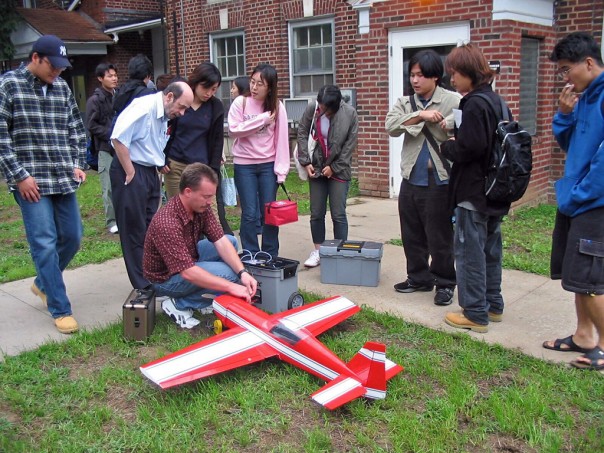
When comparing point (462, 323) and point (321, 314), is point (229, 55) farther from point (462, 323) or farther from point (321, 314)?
point (462, 323)

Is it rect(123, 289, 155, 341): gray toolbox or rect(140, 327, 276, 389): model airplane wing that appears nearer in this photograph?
rect(140, 327, 276, 389): model airplane wing

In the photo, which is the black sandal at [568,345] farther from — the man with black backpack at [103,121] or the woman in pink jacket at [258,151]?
the man with black backpack at [103,121]

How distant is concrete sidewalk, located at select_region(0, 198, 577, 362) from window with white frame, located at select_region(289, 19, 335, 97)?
5.35 metres

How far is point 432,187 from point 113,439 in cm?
300

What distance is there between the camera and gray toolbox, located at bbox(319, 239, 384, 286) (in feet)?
17.8

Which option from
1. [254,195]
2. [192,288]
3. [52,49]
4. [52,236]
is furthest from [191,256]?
[52,49]

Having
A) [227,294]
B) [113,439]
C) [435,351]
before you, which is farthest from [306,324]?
[113,439]

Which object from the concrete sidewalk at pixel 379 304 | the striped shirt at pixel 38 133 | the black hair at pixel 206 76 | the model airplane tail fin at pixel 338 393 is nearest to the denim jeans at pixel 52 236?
the striped shirt at pixel 38 133

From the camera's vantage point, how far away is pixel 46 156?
4.49 meters

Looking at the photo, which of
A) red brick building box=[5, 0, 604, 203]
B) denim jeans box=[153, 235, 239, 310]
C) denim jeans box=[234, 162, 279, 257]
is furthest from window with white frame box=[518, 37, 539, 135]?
denim jeans box=[153, 235, 239, 310]

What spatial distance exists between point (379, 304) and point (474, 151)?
1.62 metres

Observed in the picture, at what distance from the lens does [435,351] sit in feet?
13.5

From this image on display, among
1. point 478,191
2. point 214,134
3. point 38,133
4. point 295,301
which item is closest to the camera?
point 478,191

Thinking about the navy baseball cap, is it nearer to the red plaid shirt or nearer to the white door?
the red plaid shirt
